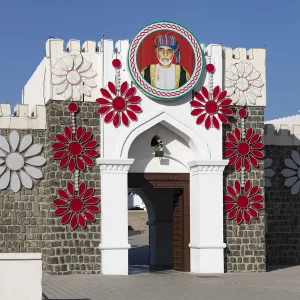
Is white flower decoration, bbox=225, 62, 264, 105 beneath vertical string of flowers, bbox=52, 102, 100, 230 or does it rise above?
above

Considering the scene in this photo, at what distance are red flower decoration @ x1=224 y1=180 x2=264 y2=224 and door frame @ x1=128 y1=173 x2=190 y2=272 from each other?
1101mm

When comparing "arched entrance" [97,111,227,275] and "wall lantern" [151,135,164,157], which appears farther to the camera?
"wall lantern" [151,135,164,157]

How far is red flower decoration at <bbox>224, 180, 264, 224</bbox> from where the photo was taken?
75.2 feet

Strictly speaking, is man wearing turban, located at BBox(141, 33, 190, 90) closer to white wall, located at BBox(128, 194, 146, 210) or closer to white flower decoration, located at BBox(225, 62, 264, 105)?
white flower decoration, located at BBox(225, 62, 264, 105)

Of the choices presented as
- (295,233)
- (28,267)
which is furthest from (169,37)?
(28,267)

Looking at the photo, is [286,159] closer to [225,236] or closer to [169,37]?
[225,236]

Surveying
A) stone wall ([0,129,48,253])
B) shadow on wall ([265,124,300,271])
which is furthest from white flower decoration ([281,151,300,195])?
stone wall ([0,129,48,253])

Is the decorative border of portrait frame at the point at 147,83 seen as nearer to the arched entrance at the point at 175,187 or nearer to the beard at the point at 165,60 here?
the arched entrance at the point at 175,187

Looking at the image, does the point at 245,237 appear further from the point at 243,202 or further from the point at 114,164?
the point at 114,164

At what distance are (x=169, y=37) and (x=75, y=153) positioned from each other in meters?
3.95

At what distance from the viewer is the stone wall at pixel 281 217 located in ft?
85.4

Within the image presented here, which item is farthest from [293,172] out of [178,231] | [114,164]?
[114,164]

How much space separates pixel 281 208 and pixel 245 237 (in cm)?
355

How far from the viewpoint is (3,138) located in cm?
2205
